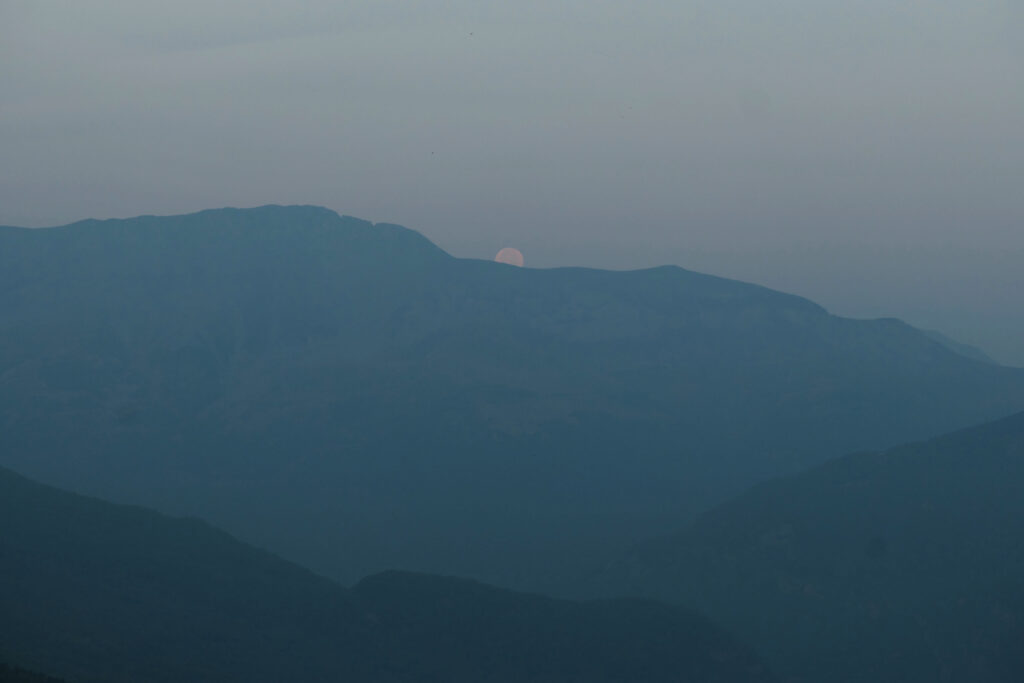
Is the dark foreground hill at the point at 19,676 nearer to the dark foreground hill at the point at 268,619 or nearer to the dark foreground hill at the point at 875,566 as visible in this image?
the dark foreground hill at the point at 268,619

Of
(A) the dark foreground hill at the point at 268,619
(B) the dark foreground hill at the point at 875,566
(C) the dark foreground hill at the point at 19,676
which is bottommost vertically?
(C) the dark foreground hill at the point at 19,676

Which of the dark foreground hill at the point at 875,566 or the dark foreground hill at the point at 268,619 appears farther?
the dark foreground hill at the point at 875,566

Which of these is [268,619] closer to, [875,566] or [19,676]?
[19,676]

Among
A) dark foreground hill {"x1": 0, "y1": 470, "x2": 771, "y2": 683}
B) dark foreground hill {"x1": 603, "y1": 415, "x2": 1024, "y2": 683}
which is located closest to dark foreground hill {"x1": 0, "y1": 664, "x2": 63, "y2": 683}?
dark foreground hill {"x1": 0, "y1": 470, "x2": 771, "y2": 683}

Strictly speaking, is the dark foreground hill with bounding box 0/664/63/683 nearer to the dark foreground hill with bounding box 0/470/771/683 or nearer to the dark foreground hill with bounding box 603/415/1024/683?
the dark foreground hill with bounding box 0/470/771/683

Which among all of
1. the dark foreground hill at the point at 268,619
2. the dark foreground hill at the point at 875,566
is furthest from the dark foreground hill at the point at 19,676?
the dark foreground hill at the point at 875,566

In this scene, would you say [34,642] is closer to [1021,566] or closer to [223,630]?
[223,630]
